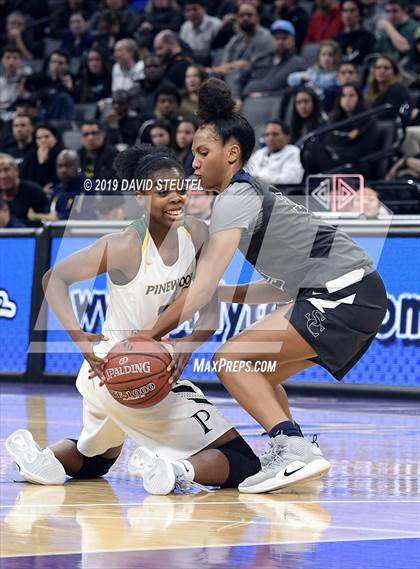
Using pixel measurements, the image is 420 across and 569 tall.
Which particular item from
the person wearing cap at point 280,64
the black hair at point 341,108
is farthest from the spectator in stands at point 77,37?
the black hair at point 341,108

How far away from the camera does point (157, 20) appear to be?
17.5 metres

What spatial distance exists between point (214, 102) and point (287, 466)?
156 cm

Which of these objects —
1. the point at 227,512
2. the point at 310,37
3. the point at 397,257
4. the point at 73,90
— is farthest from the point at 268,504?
the point at 73,90

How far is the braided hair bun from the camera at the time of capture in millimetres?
5500

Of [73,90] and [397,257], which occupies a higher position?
[397,257]

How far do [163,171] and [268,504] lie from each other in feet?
4.78

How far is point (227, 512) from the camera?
4.68 meters

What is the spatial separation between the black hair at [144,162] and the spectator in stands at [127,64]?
10.4 m

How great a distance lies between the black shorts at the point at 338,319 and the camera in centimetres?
553

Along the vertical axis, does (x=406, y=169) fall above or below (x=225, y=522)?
below

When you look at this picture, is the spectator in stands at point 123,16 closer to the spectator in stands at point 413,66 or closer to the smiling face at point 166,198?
the spectator in stands at point 413,66

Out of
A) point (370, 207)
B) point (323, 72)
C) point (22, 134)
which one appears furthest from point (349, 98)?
point (22, 134)

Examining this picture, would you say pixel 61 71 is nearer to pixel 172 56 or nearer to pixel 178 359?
pixel 172 56

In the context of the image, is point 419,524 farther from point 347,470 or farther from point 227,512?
point 347,470
